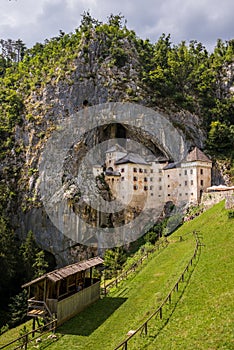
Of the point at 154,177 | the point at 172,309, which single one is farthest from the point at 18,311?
the point at 154,177

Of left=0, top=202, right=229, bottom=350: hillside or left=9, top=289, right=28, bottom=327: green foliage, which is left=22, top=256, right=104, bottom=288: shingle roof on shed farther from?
left=9, top=289, right=28, bottom=327: green foliage

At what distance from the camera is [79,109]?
60000mm

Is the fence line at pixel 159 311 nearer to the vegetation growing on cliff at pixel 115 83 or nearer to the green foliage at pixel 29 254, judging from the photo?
the green foliage at pixel 29 254

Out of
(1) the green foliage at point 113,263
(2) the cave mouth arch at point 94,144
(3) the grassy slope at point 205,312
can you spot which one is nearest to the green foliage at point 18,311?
(1) the green foliage at point 113,263

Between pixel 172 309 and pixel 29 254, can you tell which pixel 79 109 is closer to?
pixel 29 254

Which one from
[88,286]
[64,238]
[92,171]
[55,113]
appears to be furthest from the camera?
[55,113]

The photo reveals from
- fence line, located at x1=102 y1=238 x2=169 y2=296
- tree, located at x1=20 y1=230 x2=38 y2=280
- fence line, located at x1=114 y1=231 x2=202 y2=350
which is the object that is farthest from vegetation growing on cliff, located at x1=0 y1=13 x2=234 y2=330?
fence line, located at x1=114 y1=231 x2=202 y2=350

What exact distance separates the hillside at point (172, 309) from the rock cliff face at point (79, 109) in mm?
29504

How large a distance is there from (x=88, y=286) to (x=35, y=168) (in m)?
35.3

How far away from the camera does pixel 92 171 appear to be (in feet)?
184

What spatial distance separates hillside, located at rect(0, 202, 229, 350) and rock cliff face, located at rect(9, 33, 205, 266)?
29504mm

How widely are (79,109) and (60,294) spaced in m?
42.9

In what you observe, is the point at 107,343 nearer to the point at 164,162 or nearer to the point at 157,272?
the point at 157,272

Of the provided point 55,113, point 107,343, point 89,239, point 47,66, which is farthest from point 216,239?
point 47,66
